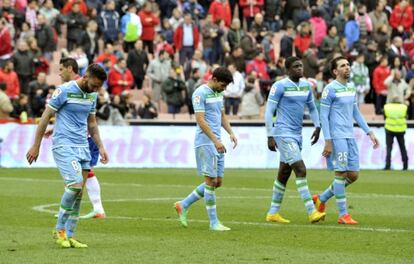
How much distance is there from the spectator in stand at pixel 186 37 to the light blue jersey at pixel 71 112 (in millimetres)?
23672

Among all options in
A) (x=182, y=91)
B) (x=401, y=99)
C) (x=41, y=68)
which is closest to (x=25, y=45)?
(x=41, y=68)

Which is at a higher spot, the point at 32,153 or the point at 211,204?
the point at 32,153

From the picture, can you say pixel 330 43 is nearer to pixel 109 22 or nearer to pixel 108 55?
pixel 109 22

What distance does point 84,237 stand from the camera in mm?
16078

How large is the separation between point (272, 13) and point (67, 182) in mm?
27303

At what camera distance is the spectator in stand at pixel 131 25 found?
38.3 m

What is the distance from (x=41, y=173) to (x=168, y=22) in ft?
33.3

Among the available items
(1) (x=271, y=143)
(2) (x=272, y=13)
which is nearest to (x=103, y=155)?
(1) (x=271, y=143)

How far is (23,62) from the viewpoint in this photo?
36.0m

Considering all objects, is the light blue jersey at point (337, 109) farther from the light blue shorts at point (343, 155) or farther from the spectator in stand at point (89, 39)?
the spectator in stand at point (89, 39)

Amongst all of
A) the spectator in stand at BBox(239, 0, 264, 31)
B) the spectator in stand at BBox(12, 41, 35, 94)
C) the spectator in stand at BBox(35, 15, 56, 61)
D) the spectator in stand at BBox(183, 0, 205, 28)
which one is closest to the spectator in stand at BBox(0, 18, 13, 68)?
the spectator in stand at BBox(12, 41, 35, 94)

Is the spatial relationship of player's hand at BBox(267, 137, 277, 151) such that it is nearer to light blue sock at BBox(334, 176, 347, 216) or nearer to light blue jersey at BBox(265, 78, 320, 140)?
light blue jersey at BBox(265, 78, 320, 140)

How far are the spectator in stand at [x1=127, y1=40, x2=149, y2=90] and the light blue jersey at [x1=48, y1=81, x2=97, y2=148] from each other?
2270cm

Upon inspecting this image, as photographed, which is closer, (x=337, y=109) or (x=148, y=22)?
(x=337, y=109)
